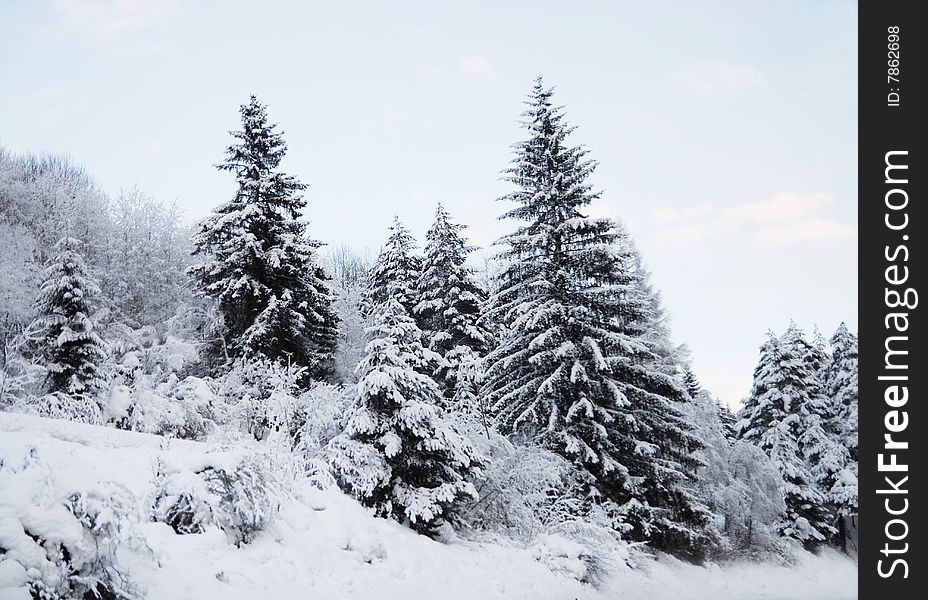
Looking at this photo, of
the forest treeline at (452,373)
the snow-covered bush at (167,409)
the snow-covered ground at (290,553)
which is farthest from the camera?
the snow-covered bush at (167,409)

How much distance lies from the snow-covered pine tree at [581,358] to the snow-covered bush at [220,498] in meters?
8.90

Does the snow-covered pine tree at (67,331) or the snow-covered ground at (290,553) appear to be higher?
the snow-covered pine tree at (67,331)

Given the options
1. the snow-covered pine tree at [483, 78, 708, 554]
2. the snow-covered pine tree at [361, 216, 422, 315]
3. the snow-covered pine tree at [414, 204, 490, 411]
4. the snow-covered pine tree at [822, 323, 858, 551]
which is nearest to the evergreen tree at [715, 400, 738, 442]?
the snow-covered pine tree at [822, 323, 858, 551]

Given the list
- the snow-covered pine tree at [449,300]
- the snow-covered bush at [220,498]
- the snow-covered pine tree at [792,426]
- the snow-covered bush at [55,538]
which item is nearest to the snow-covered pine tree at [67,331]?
the snow-covered bush at [220,498]

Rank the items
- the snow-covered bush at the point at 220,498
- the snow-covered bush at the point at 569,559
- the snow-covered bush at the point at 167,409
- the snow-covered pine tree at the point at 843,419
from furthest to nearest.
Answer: the snow-covered pine tree at the point at 843,419, the snow-covered bush at the point at 167,409, the snow-covered bush at the point at 569,559, the snow-covered bush at the point at 220,498

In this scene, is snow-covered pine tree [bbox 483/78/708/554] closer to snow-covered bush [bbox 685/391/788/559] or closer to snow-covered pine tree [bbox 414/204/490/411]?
snow-covered bush [bbox 685/391/788/559]

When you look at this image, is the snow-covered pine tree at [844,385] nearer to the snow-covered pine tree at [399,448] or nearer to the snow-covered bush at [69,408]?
the snow-covered pine tree at [399,448]

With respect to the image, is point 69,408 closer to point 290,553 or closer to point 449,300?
point 290,553

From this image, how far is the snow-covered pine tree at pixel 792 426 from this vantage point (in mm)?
24562

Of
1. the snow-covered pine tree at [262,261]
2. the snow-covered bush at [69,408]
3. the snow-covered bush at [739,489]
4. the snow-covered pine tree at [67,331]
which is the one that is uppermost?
the snow-covered pine tree at [262,261]

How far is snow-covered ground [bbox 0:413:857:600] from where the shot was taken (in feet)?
18.1
